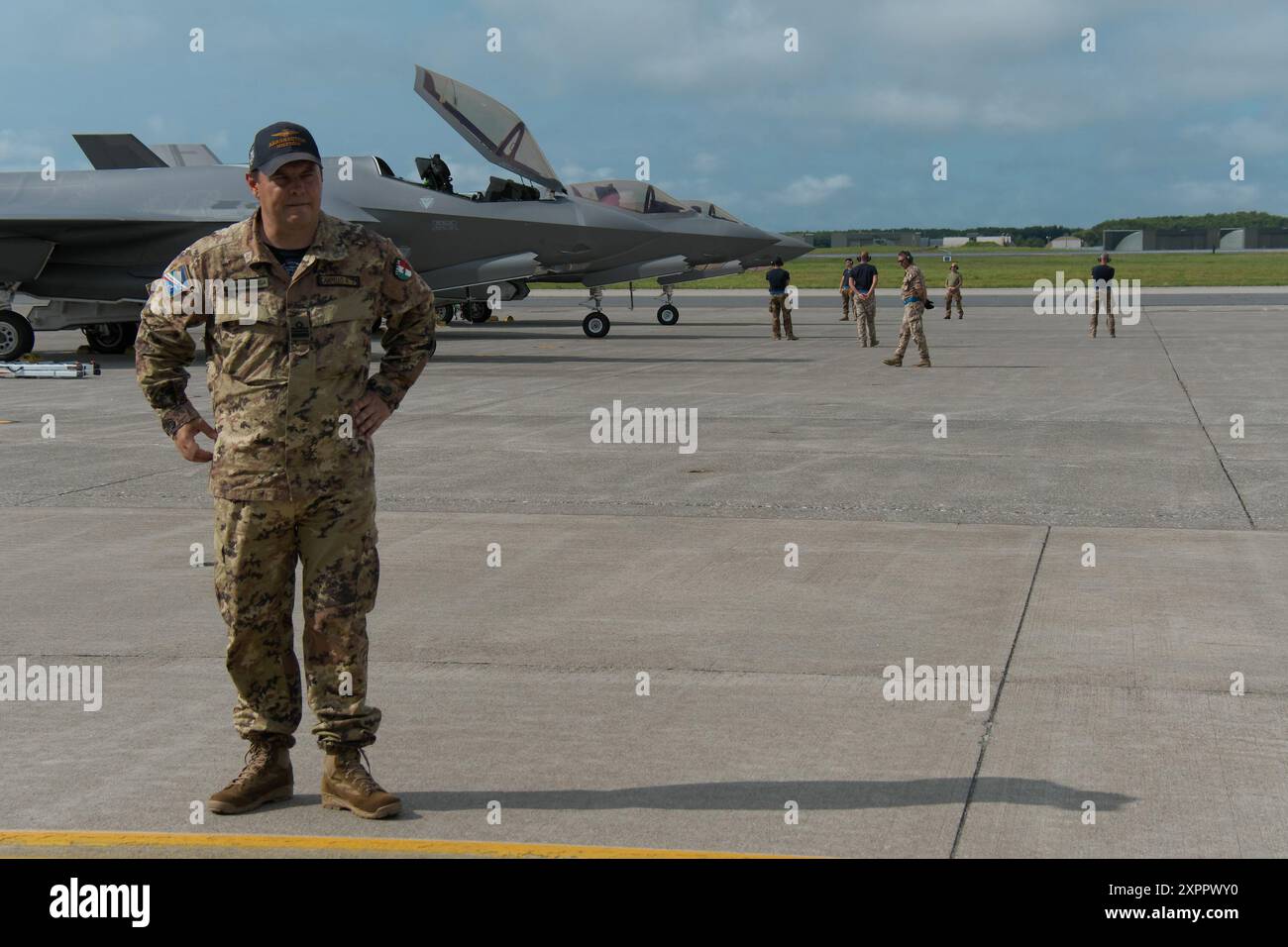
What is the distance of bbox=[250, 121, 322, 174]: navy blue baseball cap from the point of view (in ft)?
14.9

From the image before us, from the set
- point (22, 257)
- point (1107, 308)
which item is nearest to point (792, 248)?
point (1107, 308)

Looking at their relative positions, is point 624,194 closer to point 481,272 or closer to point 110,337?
point 481,272

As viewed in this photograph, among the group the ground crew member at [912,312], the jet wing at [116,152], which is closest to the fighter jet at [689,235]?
the jet wing at [116,152]

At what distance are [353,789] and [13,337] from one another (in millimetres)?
22432

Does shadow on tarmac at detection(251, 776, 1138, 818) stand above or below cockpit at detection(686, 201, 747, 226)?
below

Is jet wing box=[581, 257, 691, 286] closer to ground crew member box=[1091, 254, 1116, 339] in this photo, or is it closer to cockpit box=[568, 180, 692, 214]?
cockpit box=[568, 180, 692, 214]

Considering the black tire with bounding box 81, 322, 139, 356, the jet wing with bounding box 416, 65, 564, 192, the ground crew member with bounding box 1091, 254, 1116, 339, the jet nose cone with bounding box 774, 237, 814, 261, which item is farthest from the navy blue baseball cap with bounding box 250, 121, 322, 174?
the jet nose cone with bounding box 774, 237, 814, 261

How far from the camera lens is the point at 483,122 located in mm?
24953

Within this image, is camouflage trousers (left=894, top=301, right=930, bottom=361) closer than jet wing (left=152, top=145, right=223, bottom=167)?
Yes
